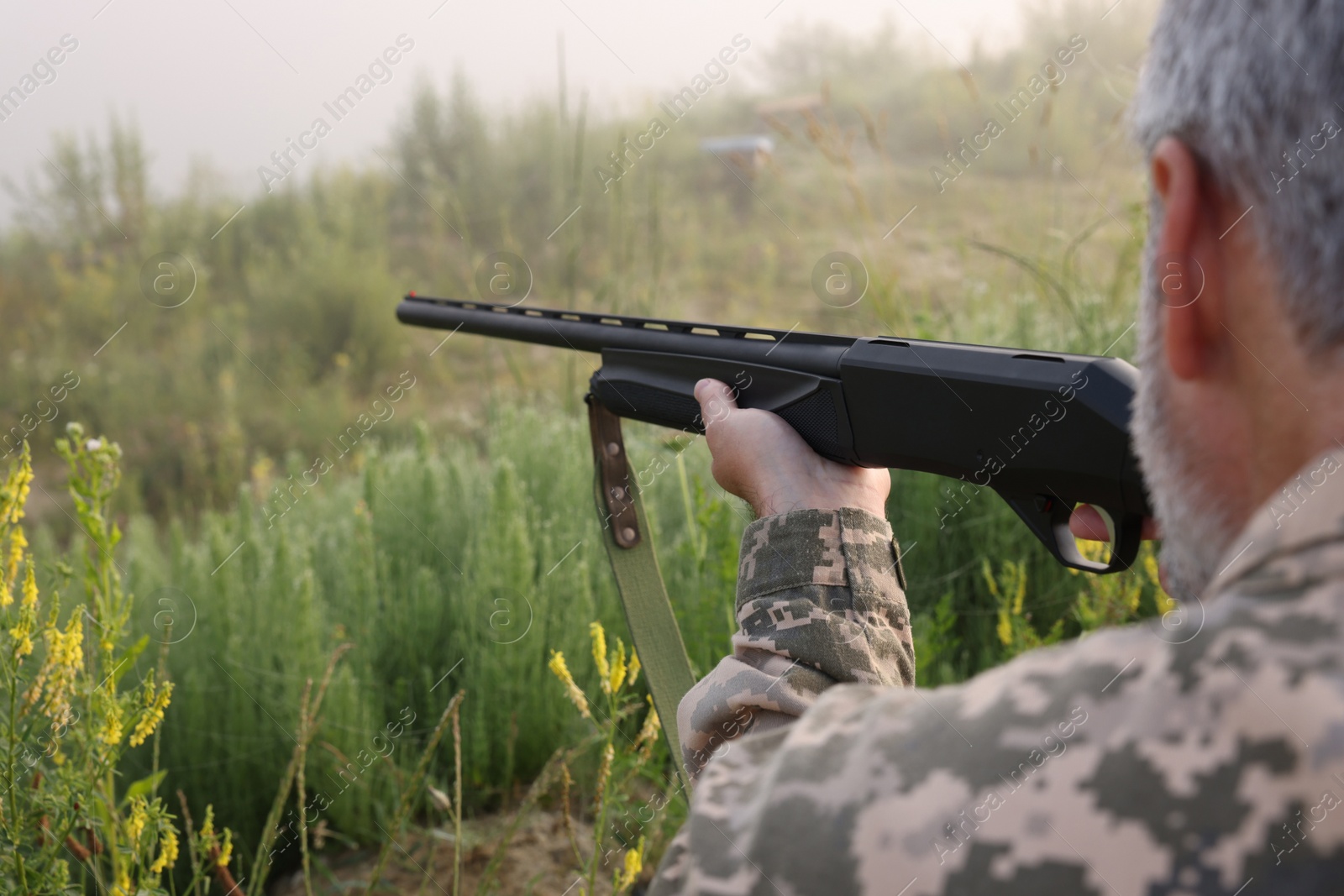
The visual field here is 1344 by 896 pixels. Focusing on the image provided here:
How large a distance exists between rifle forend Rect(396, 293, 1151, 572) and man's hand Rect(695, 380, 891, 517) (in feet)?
0.12

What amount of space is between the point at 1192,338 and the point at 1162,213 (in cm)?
12

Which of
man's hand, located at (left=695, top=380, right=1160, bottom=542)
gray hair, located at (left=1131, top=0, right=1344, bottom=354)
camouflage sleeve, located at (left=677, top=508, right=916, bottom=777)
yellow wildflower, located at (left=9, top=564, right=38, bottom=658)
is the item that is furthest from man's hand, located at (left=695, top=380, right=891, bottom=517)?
yellow wildflower, located at (left=9, top=564, right=38, bottom=658)

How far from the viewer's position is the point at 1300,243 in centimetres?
68

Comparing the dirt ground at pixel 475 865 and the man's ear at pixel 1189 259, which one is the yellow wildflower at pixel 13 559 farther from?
the man's ear at pixel 1189 259

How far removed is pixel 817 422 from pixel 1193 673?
99cm

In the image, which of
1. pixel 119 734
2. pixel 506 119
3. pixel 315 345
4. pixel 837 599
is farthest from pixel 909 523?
pixel 506 119

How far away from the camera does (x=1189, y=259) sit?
76 cm

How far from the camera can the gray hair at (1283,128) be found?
2.17ft

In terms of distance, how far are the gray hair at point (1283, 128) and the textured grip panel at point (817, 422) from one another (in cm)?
85

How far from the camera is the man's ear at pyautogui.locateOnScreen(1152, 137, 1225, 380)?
2.44 ft

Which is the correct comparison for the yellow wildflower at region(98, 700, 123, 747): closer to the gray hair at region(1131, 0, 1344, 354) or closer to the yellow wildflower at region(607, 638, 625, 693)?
the yellow wildflower at region(607, 638, 625, 693)

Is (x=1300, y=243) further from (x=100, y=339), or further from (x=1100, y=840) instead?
(x=100, y=339)

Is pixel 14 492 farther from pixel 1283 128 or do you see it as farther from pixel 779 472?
pixel 1283 128

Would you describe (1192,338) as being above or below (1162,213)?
below
